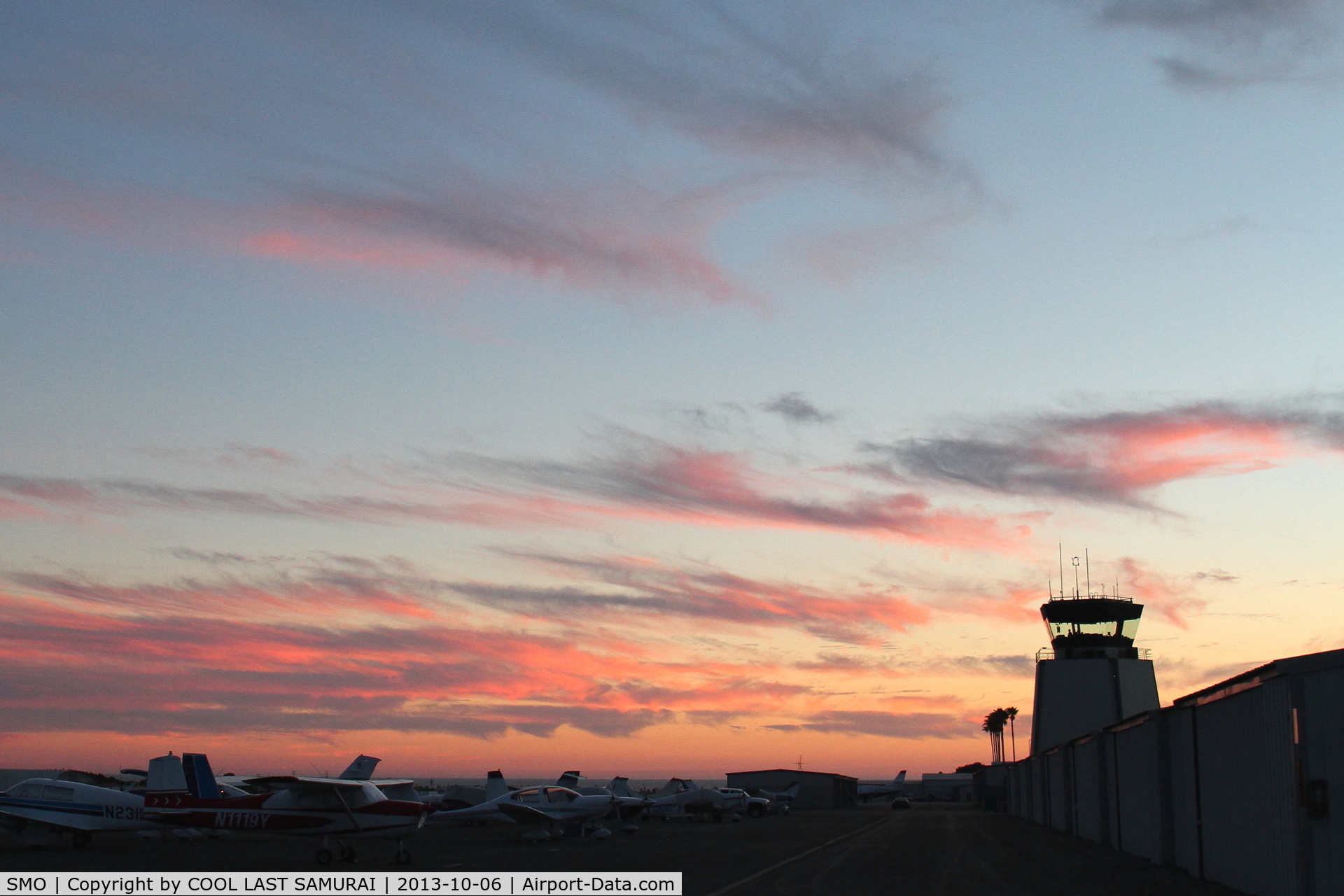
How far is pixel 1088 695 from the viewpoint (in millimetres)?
73688

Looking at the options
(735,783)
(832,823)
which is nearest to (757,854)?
(832,823)

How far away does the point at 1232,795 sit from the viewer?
997 inches

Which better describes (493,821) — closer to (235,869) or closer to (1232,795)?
(235,869)

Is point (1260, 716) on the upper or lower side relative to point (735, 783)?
upper

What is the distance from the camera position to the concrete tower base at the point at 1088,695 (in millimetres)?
72938

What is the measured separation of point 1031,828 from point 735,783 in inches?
3591

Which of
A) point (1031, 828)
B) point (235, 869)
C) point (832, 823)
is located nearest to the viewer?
point (235, 869)

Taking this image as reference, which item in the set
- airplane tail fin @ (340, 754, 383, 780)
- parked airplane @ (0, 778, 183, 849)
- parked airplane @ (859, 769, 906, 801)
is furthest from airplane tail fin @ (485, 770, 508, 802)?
parked airplane @ (859, 769, 906, 801)

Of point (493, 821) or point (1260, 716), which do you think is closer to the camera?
point (1260, 716)

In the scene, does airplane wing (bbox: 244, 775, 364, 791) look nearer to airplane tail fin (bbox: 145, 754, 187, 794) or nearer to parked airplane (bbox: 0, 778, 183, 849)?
parked airplane (bbox: 0, 778, 183, 849)

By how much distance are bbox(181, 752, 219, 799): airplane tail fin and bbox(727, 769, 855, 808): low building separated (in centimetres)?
10403

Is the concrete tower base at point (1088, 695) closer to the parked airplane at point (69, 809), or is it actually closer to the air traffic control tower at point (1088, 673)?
the air traffic control tower at point (1088, 673)

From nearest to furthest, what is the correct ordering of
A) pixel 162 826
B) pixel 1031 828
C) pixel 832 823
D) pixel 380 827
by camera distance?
pixel 380 827
pixel 162 826
pixel 1031 828
pixel 832 823

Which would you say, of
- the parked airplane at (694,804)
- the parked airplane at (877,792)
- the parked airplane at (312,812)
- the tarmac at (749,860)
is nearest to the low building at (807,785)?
the parked airplane at (877,792)
